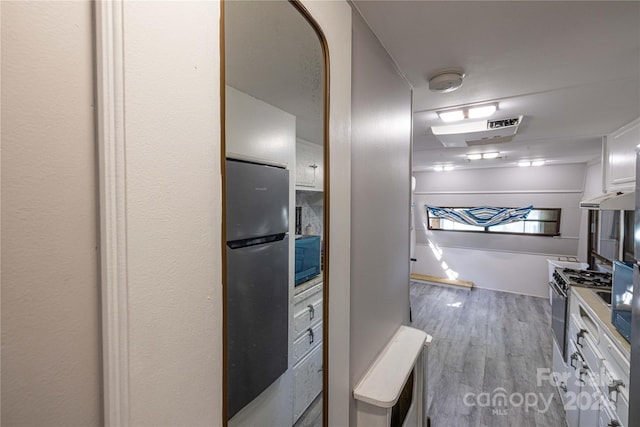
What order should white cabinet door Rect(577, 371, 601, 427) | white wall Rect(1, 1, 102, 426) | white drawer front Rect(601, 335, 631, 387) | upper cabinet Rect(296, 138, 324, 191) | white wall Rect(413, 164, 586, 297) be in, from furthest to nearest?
white wall Rect(413, 164, 586, 297) < white cabinet door Rect(577, 371, 601, 427) < white drawer front Rect(601, 335, 631, 387) < upper cabinet Rect(296, 138, 324, 191) < white wall Rect(1, 1, 102, 426)

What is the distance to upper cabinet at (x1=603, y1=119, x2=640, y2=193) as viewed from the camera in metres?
Answer: 2.03

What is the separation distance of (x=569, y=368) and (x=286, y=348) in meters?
2.61

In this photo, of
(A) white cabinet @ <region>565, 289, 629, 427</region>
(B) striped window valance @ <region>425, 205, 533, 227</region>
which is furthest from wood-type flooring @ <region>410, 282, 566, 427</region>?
(B) striped window valance @ <region>425, 205, 533, 227</region>

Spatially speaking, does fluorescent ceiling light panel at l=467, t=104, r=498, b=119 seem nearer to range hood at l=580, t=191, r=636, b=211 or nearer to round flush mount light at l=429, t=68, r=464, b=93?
round flush mount light at l=429, t=68, r=464, b=93

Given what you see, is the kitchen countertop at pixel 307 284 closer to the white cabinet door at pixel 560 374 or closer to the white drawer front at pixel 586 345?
the white drawer front at pixel 586 345

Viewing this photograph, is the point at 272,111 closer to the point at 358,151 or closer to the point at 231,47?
the point at 231,47

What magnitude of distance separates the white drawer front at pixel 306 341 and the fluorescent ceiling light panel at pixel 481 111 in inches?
72.3

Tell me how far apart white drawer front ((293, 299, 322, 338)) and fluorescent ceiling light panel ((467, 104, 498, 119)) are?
1.80 m

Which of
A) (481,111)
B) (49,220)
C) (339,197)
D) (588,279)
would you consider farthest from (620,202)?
(49,220)

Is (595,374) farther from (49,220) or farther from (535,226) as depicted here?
(535,226)

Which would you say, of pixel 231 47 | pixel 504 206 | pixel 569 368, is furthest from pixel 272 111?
pixel 504 206

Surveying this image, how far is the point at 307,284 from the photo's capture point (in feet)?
2.71

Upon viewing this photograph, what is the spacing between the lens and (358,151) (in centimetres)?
102

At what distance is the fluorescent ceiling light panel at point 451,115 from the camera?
198 cm
